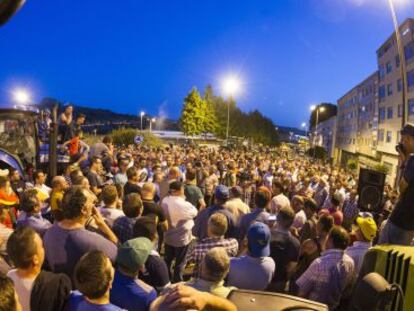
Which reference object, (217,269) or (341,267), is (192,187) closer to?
(341,267)

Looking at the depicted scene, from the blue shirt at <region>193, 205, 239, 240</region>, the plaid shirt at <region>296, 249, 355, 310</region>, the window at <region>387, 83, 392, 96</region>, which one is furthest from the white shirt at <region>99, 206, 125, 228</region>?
the window at <region>387, 83, 392, 96</region>

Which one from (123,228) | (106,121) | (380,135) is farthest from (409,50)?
(106,121)

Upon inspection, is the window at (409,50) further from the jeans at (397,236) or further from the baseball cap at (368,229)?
the jeans at (397,236)

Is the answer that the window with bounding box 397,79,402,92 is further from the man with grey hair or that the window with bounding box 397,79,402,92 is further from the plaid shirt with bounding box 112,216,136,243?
the man with grey hair

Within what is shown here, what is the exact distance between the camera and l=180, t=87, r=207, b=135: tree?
6081cm

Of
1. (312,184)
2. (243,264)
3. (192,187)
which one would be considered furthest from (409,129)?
(312,184)

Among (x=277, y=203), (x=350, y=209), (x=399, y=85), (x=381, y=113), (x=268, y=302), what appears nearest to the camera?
(x=268, y=302)

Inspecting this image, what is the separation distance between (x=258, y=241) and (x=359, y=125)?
241 feet

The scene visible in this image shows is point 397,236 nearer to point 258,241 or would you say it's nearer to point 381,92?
point 258,241

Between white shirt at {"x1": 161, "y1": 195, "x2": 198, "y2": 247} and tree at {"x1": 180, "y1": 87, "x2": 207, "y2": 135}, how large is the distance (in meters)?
54.6

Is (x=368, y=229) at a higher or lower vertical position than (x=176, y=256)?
higher

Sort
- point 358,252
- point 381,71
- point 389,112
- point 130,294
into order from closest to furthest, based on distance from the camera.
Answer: point 130,294, point 358,252, point 389,112, point 381,71

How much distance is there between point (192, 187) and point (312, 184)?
5.71m

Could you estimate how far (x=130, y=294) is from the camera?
10.9 feet
